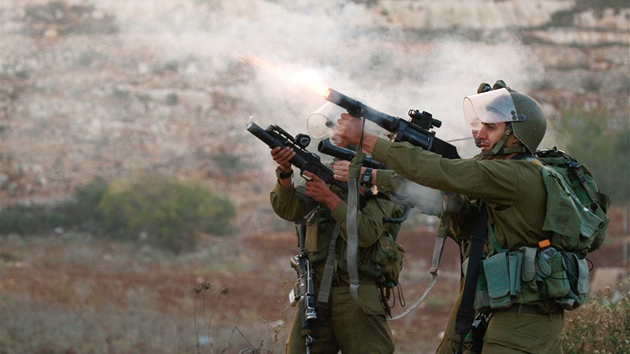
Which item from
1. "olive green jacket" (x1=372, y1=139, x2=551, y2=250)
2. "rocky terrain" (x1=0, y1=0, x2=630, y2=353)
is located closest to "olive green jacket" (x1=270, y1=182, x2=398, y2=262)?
"olive green jacket" (x1=372, y1=139, x2=551, y2=250)

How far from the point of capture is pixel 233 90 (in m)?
27.6

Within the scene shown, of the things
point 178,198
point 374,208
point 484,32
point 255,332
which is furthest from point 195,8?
point 374,208

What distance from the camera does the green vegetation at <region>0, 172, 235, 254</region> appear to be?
1986 cm

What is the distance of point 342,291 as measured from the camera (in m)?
5.15

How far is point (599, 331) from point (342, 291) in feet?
5.95

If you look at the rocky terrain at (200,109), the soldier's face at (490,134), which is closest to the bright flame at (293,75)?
the soldier's face at (490,134)

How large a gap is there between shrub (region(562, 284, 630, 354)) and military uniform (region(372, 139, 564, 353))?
1676 millimetres

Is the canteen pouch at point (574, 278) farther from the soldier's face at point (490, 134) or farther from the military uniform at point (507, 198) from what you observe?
the soldier's face at point (490, 134)

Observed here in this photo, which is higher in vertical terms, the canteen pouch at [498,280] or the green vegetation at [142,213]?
the canteen pouch at [498,280]

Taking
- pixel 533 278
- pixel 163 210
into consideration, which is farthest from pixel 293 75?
pixel 163 210

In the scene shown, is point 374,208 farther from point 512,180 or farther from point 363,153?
point 512,180

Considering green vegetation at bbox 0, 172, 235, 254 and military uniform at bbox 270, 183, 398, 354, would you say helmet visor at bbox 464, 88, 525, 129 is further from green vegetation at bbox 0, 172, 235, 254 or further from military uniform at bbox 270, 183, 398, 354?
green vegetation at bbox 0, 172, 235, 254

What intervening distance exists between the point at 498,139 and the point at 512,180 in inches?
13.3

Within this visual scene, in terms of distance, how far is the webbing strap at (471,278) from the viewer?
4062 millimetres
